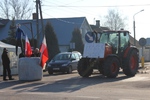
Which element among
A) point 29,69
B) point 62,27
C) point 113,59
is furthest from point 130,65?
point 62,27

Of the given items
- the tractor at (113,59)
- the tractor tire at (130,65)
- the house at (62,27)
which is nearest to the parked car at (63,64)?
the tractor at (113,59)

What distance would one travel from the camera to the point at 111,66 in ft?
63.6

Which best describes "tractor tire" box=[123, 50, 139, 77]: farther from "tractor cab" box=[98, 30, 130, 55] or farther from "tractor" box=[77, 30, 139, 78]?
"tractor cab" box=[98, 30, 130, 55]

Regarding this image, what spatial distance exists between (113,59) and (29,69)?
4.41m

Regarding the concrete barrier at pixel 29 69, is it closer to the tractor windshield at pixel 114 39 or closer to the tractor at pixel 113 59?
the tractor at pixel 113 59

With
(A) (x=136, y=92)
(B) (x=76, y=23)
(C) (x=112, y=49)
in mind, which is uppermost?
(B) (x=76, y=23)

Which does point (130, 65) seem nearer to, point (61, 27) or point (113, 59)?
point (113, 59)

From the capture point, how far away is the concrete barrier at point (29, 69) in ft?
62.2

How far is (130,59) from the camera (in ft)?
68.8

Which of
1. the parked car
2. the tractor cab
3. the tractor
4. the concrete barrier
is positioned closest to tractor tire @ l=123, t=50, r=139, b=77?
the tractor

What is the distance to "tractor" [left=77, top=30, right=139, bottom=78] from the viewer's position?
19562 mm

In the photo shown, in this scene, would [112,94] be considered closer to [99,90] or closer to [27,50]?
[99,90]

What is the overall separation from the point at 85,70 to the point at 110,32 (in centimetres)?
269

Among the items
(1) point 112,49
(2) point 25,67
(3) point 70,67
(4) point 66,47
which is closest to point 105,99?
(2) point 25,67
